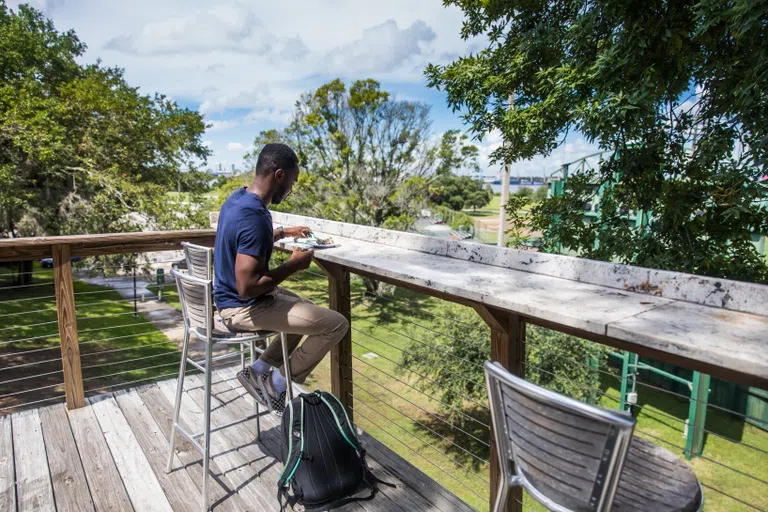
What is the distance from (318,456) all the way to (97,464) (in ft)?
4.13

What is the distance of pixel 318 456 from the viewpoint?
80.0 inches

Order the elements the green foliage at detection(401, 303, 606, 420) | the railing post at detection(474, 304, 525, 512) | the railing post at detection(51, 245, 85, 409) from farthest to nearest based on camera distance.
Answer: the green foliage at detection(401, 303, 606, 420)
the railing post at detection(51, 245, 85, 409)
the railing post at detection(474, 304, 525, 512)

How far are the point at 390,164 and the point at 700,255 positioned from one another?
1060 centimetres

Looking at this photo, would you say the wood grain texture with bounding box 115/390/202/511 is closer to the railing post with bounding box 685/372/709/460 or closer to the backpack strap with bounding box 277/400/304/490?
the backpack strap with bounding box 277/400/304/490

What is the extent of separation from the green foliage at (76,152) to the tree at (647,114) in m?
6.51

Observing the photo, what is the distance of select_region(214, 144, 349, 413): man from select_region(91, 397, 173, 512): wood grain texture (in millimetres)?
607

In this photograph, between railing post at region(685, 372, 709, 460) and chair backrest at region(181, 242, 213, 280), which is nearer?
chair backrest at region(181, 242, 213, 280)

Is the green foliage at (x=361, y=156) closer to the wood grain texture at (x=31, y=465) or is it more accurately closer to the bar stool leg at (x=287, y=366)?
the wood grain texture at (x=31, y=465)

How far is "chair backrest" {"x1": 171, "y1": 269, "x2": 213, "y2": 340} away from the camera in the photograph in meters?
2.05

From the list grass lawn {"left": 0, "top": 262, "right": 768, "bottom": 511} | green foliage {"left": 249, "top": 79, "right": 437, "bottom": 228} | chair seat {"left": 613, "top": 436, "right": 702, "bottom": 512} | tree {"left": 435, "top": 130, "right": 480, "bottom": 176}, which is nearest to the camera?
chair seat {"left": 613, "top": 436, "right": 702, "bottom": 512}

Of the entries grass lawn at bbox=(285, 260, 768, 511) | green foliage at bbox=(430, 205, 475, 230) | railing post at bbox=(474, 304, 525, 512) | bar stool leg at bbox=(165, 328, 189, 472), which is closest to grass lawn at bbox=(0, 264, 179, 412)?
grass lawn at bbox=(285, 260, 768, 511)

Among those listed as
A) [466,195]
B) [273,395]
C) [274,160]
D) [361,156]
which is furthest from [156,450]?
[466,195]

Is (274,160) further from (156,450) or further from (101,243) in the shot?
(156,450)

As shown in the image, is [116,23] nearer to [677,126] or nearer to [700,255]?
[677,126]
